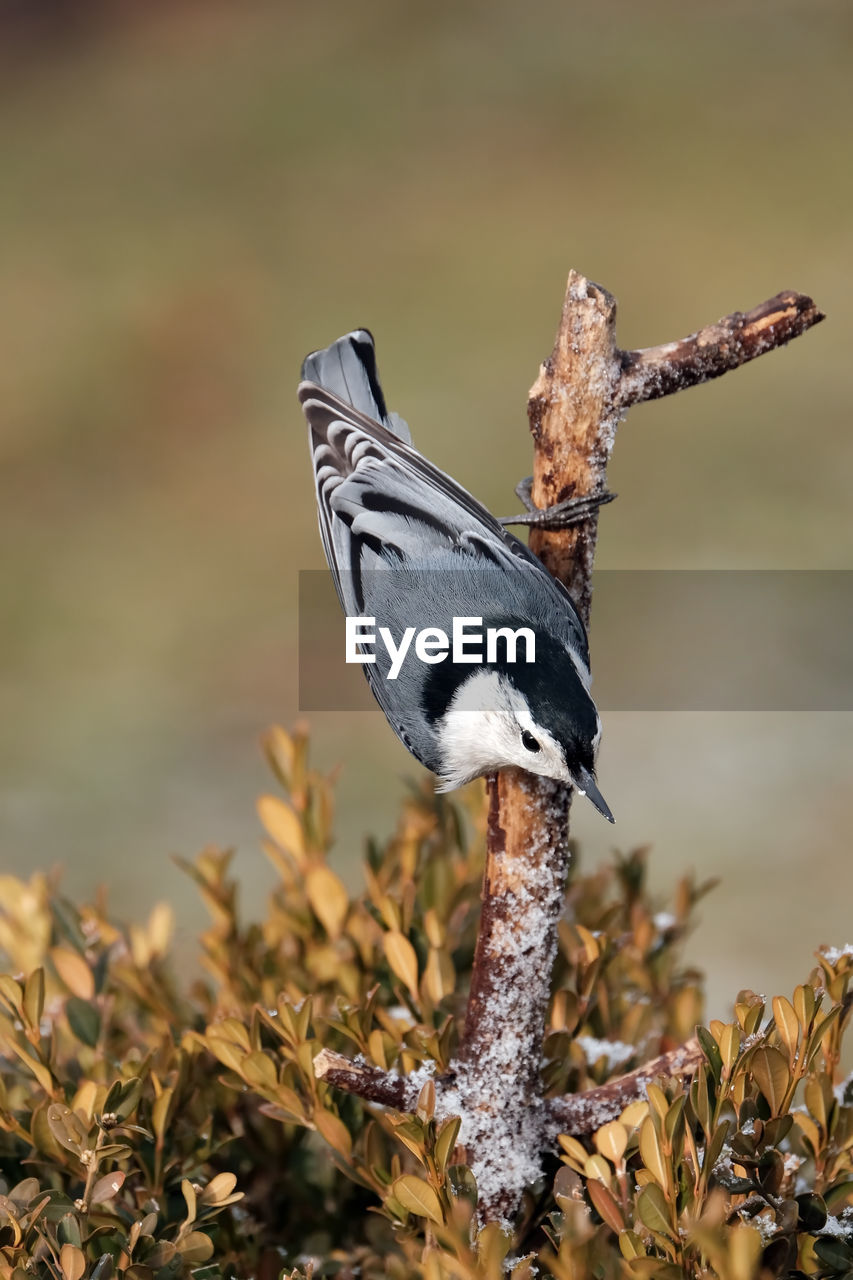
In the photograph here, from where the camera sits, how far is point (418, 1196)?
91 cm

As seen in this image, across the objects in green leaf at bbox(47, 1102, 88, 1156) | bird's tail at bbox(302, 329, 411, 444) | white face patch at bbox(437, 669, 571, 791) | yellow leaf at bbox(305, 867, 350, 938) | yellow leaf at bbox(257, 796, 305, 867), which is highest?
bird's tail at bbox(302, 329, 411, 444)

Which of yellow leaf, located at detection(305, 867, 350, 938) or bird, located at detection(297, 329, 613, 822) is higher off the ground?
bird, located at detection(297, 329, 613, 822)

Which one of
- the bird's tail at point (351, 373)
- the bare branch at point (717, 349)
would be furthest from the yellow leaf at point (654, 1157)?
the bird's tail at point (351, 373)

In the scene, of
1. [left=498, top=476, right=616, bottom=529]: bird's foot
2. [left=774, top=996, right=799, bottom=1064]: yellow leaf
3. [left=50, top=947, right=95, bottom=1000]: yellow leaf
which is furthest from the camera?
[left=50, top=947, right=95, bottom=1000]: yellow leaf

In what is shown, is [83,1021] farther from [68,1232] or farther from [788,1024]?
[788,1024]

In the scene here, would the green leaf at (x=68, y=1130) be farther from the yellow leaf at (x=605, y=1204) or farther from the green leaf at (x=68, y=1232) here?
the yellow leaf at (x=605, y=1204)

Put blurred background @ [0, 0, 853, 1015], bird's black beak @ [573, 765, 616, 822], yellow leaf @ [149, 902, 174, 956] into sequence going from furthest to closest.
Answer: blurred background @ [0, 0, 853, 1015] → yellow leaf @ [149, 902, 174, 956] → bird's black beak @ [573, 765, 616, 822]

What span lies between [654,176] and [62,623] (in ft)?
12.3

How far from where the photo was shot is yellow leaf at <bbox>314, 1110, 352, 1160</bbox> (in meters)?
1.11

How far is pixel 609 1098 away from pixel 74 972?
0.59 m

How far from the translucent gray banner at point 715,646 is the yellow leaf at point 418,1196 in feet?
7.89

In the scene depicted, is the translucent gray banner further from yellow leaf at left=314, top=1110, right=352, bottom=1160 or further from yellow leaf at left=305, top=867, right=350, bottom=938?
yellow leaf at left=314, top=1110, right=352, bottom=1160

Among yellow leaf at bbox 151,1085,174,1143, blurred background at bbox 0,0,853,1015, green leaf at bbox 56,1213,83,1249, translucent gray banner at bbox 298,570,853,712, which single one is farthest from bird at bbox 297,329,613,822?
translucent gray banner at bbox 298,570,853,712

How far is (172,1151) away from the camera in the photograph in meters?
1.19
